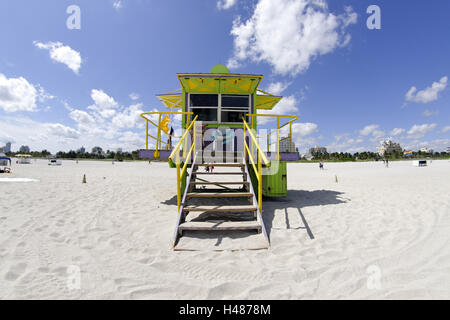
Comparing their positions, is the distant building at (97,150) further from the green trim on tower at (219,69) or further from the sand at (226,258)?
the sand at (226,258)

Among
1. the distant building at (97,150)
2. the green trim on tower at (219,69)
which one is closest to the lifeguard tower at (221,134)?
the green trim on tower at (219,69)

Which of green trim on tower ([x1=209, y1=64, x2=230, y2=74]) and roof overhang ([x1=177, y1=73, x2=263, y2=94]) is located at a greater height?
green trim on tower ([x1=209, y1=64, x2=230, y2=74])

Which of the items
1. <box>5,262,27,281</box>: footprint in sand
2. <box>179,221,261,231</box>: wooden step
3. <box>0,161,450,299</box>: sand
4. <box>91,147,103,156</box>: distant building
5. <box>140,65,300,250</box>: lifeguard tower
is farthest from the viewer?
<box>91,147,103,156</box>: distant building

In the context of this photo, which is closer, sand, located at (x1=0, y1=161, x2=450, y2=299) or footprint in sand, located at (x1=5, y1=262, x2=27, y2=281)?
sand, located at (x1=0, y1=161, x2=450, y2=299)

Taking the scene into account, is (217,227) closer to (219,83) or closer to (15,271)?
(15,271)

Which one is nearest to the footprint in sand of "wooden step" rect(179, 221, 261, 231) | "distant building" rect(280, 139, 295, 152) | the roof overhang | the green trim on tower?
"wooden step" rect(179, 221, 261, 231)

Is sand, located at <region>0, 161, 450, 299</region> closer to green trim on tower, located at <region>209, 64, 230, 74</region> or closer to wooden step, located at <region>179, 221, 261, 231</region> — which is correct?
wooden step, located at <region>179, 221, 261, 231</region>

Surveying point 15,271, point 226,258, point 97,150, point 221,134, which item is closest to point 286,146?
point 221,134

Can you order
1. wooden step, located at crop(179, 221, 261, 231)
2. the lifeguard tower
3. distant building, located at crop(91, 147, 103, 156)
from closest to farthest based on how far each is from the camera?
wooden step, located at crop(179, 221, 261, 231) < the lifeguard tower < distant building, located at crop(91, 147, 103, 156)

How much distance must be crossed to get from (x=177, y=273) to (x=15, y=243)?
3269 mm

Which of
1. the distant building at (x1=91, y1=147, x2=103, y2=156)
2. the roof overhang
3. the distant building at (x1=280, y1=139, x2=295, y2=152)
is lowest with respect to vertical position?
the distant building at (x1=280, y1=139, x2=295, y2=152)
